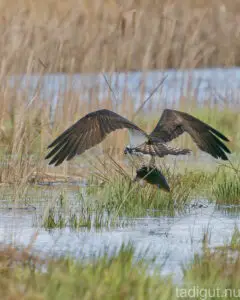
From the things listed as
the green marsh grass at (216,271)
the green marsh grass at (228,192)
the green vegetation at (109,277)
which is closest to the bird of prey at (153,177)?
the green marsh grass at (228,192)

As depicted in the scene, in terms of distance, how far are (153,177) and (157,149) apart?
0.26 meters

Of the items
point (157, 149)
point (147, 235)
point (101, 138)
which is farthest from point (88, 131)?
point (147, 235)

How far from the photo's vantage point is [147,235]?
5.75 metres

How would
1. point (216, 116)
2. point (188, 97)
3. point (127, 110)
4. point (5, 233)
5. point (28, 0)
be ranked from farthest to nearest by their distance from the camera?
point (28, 0) → point (216, 116) → point (188, 97) → point (127, 110) → point (5, 233)

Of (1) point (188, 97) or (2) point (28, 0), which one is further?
(2) point (28, 0)

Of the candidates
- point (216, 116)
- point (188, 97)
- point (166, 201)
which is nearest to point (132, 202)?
point (166, 201)

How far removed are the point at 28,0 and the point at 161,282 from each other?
47.1 ft

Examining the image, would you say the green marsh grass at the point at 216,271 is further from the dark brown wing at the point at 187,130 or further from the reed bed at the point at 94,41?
the reed bed at the point at 94,41

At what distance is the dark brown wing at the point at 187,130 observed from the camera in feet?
21.7

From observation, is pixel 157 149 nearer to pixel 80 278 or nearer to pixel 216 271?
pixel 216 271

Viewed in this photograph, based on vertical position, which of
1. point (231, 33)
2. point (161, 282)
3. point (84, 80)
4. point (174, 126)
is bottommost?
point (161, 282)

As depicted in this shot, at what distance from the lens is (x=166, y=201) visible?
649 centimetres

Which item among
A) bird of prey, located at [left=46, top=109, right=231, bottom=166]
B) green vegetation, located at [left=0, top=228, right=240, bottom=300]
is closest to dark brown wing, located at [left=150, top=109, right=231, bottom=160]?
bird of prey, located at [left=46, top=109, right=231, bottom=166]

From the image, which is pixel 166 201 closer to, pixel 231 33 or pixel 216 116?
pixel 216 116
